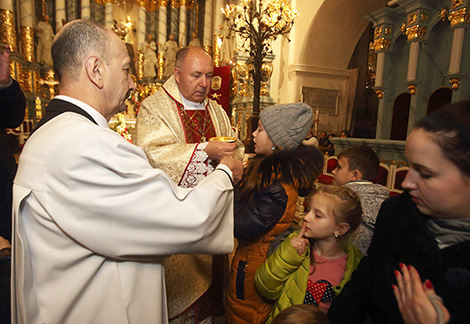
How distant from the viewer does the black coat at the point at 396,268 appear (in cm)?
87

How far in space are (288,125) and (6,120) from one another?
1.79 meters

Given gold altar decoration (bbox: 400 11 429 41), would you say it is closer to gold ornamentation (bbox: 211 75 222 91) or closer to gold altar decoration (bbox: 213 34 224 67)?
gold ornamentation (bbox: 211 75 222 91)

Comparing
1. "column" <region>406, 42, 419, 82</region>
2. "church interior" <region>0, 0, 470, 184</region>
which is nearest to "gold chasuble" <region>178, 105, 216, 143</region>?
"church interior" <region>0, 0, 470, 184</region>

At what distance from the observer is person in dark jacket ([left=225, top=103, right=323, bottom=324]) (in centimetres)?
164

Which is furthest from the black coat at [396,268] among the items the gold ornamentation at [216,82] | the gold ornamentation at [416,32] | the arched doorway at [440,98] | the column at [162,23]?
the column at [162,23]

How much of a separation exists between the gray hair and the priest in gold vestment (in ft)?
2.80

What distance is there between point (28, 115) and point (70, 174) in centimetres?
1219

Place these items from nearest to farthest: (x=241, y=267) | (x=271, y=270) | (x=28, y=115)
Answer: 1. (x=271, y=270)
2. (x=241, y=267)
3. (x=28, y=115)

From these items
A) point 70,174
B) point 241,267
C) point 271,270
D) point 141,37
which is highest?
point 141,37

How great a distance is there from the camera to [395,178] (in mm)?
4281

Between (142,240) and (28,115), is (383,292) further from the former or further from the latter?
(28,115)

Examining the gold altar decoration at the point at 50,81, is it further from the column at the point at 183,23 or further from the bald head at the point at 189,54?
the bald head at the point at 189,54

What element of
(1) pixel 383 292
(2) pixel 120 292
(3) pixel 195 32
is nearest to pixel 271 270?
(1) pixel 383 292

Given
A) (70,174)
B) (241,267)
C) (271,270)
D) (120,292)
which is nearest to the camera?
(70,174)
